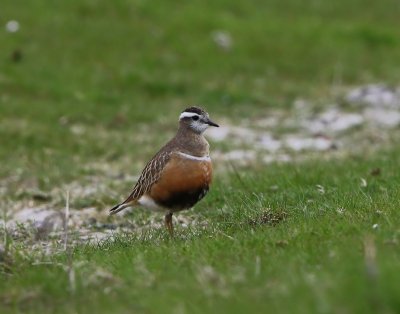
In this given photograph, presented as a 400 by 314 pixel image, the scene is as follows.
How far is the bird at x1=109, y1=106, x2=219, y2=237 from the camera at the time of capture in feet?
30.8

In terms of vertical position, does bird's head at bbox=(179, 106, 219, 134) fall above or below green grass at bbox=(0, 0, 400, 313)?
above

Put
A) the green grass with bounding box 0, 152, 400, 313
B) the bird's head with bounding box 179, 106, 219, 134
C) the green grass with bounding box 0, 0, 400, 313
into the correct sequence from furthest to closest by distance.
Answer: the bird's head with bounding box 179, 106, 219, 134 → the green grass with bounding box 0, 0, 400, 313 → the green grass with bounding box 0, 152, 400, 313

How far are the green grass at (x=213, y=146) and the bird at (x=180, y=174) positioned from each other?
420 millimetres

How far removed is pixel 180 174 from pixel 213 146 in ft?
36.2

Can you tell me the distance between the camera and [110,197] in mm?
14555

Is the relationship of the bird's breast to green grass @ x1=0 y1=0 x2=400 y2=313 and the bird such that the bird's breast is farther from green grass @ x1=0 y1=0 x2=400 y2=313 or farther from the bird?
green grass @ x1=0 y1=0 x2=400 y2=313

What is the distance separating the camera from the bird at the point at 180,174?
9.38 m

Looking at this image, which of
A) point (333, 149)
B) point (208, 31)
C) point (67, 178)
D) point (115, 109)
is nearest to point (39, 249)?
point (67, 178)

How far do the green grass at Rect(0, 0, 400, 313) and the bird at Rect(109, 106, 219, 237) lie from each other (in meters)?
0.42

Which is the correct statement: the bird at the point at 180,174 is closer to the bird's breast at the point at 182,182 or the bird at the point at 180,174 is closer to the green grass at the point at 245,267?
the bird's breast at the point at 182,182

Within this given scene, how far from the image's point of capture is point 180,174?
9.39m

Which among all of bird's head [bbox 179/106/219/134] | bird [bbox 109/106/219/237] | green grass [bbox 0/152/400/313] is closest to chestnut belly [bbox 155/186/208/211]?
bird [bbox 109/106/219/237]

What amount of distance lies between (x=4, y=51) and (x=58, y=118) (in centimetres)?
658

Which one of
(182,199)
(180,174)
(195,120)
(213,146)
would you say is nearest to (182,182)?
(180,174)
